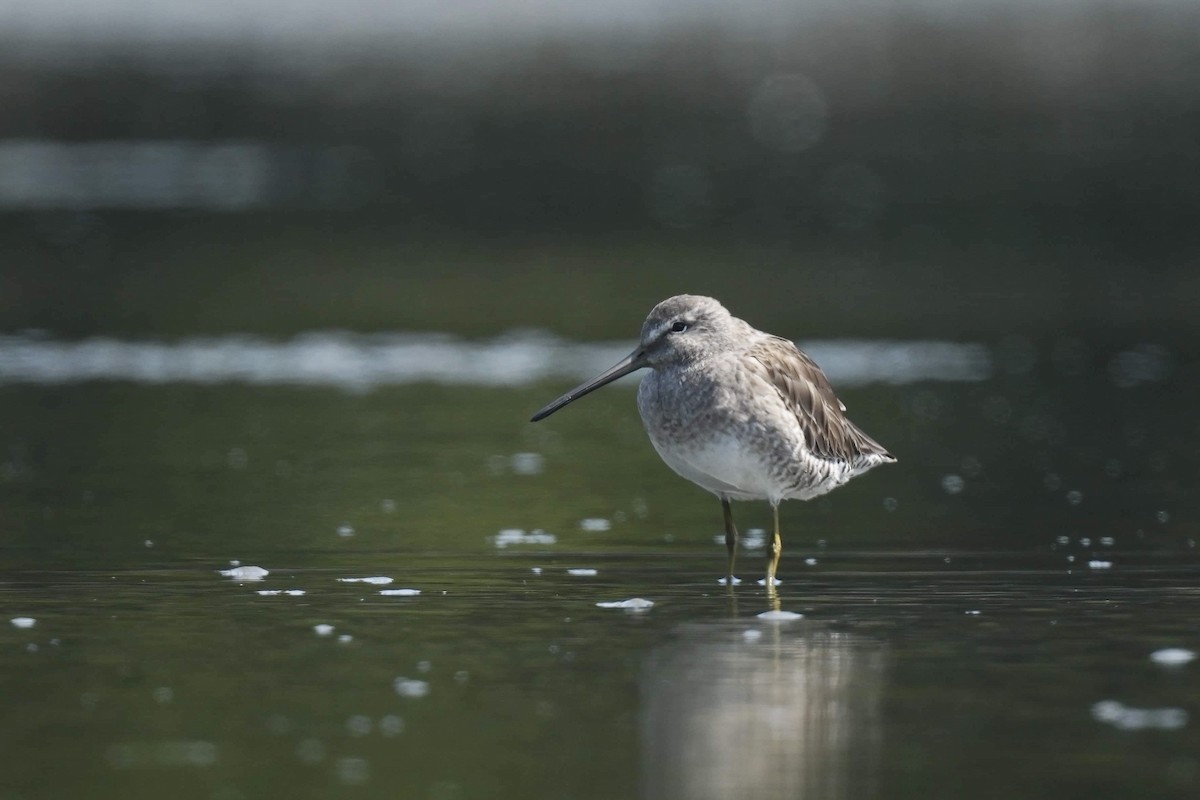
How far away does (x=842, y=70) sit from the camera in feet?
175

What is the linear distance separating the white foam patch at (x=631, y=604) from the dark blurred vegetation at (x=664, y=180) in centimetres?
1095

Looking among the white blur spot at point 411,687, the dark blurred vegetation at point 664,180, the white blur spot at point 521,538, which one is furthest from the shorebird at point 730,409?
the dark blurred vegetation at point 664,180

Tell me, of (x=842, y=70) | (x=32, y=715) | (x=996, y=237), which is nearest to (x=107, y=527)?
(x=32, y=715)

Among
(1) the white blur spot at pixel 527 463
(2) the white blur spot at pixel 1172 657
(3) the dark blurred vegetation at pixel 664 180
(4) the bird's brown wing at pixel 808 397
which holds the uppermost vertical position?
(3) the dark blurred vegetation at pixel 664 180

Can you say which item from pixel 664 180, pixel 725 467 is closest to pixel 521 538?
pixel 725 467

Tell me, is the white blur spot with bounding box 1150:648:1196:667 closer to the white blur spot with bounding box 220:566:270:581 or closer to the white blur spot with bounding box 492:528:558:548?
the white blur spot with bounding box 492:528:558:548

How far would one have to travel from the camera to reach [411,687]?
7.63 m

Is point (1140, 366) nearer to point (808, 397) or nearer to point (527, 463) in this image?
point (527, 463)

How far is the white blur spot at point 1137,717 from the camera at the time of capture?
6.98 m

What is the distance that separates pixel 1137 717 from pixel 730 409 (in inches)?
125

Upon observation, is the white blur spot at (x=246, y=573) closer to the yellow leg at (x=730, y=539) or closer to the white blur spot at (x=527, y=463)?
the yellow leg at (x=730, y=539)

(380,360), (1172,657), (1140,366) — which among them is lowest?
(1172,657)

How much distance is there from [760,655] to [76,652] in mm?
2526

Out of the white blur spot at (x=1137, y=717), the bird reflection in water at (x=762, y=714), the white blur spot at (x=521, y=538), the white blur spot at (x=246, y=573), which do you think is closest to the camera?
the bird reflection in water at (x=762, y=714)
